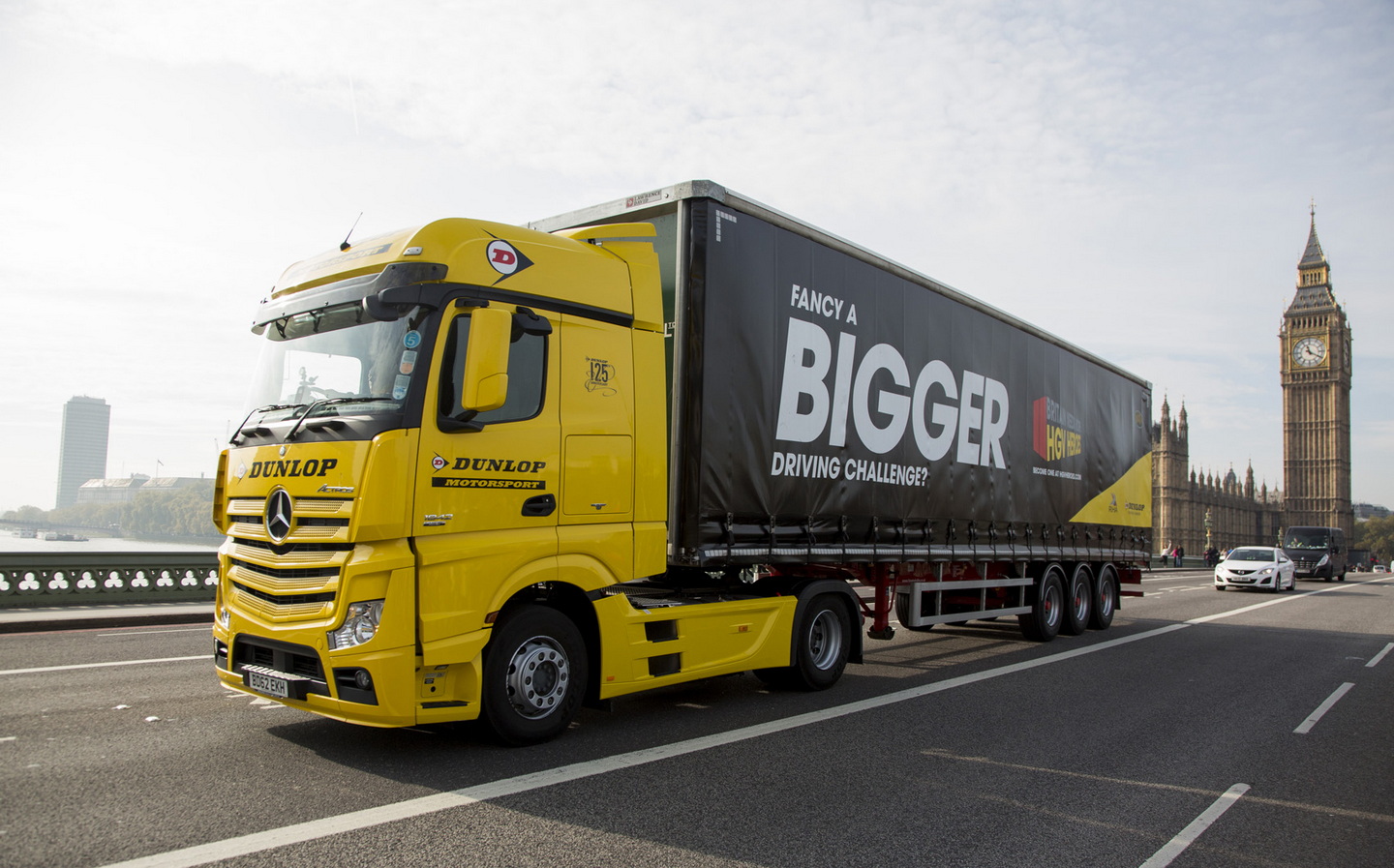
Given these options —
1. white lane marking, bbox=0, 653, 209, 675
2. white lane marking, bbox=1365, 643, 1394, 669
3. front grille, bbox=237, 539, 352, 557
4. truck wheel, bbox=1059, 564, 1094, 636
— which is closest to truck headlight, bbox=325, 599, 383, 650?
front grille, bbox=237, 539, 352, 557

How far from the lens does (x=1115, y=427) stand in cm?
1435

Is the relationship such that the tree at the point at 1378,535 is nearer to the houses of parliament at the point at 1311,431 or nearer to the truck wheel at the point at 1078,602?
the houses of parliament at the point at 1311,431

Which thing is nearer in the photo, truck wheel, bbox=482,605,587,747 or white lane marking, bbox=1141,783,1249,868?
white lane marking, bbox=1141,783,1249,868

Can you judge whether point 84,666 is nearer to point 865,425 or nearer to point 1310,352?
point 865,425

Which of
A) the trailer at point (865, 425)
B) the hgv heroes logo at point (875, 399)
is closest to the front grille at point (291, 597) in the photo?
the trailer at point (865, 425)

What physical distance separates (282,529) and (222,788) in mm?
1410

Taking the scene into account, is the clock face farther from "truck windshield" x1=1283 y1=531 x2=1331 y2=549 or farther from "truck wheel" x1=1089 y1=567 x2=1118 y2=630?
"truck wheel" x1=1089 y1=567 x2=1118 y2=630

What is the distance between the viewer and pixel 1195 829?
4.64 m

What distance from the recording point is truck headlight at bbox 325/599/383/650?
4938 mm

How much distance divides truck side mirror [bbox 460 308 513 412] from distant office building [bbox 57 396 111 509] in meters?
8.83

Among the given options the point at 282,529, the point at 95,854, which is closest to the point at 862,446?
the point at 282,529

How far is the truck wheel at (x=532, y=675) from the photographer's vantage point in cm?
541

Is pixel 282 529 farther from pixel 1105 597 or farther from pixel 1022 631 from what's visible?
pixel 1105 597

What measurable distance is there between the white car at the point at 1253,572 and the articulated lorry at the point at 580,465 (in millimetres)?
20393
